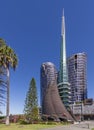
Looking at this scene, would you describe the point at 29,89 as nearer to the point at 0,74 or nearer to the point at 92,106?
the point at 0,74

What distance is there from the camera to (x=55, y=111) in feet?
412

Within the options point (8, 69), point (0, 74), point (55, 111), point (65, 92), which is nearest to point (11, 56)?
point (8, 69)

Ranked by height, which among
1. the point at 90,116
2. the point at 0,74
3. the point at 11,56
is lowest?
the point at 90,116

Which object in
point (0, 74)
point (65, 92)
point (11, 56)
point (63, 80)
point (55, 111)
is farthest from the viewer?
point (63, 80)

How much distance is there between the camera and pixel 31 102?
9650cm

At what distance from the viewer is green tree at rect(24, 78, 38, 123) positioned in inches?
3569

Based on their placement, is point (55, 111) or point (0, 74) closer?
point (0, 74)

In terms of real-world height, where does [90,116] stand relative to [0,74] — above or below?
below

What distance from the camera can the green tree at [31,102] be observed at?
90656 millimetres

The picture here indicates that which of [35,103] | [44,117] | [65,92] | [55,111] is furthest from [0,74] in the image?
[65,92]

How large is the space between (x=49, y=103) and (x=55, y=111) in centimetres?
606

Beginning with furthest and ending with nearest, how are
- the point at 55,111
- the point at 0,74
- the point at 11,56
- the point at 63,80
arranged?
the point at 63,80 → the point at 55,111 → the point at 11,56 → the point at 0,74

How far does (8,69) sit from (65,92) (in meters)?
120

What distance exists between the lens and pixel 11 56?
58.4 m
